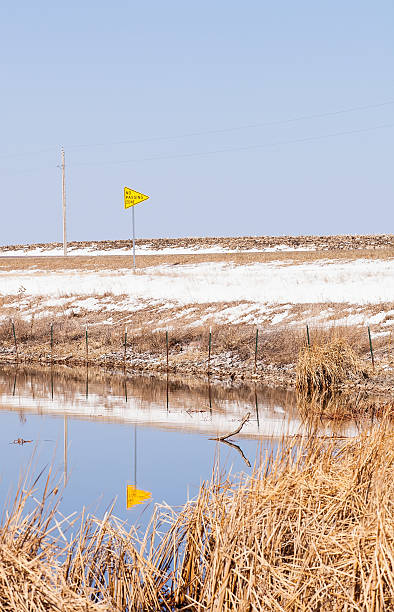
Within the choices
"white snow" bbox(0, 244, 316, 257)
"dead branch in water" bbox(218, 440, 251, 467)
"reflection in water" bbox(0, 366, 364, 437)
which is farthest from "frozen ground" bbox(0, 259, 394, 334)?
"white snow" bbox(0, 244, 316, 257)

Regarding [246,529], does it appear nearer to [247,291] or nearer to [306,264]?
[247,291]

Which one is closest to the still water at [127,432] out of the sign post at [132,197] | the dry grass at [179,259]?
the sign post at [132,197]

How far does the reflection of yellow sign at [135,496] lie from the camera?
13.5 metres

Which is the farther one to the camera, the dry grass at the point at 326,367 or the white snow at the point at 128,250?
the white snow at the point at 128,250

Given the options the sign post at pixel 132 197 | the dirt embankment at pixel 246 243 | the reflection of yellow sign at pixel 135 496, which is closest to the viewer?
the reflection of yellow sign at pixel 135 496

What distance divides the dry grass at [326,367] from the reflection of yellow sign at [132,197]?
3213 centimetres

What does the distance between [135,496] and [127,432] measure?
7.39 m

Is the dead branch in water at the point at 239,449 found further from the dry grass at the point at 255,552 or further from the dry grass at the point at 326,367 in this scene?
the dry grass at the point at 326,367

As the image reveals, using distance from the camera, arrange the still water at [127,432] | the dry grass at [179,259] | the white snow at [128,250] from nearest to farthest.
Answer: the still water at [127,432]
the dry grass at [179,259]
the white snow at [128,250]

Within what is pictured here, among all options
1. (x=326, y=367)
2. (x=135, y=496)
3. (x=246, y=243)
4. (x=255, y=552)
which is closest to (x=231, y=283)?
(x=326, y=367)

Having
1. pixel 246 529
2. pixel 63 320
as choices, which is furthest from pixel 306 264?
pixel 246 529

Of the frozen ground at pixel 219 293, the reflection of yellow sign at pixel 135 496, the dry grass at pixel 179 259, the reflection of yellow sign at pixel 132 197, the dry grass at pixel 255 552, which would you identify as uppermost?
the reflection of yellow sign at pixel 132 197

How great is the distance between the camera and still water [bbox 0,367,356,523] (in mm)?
14812

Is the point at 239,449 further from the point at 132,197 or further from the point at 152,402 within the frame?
the point at 132,197
